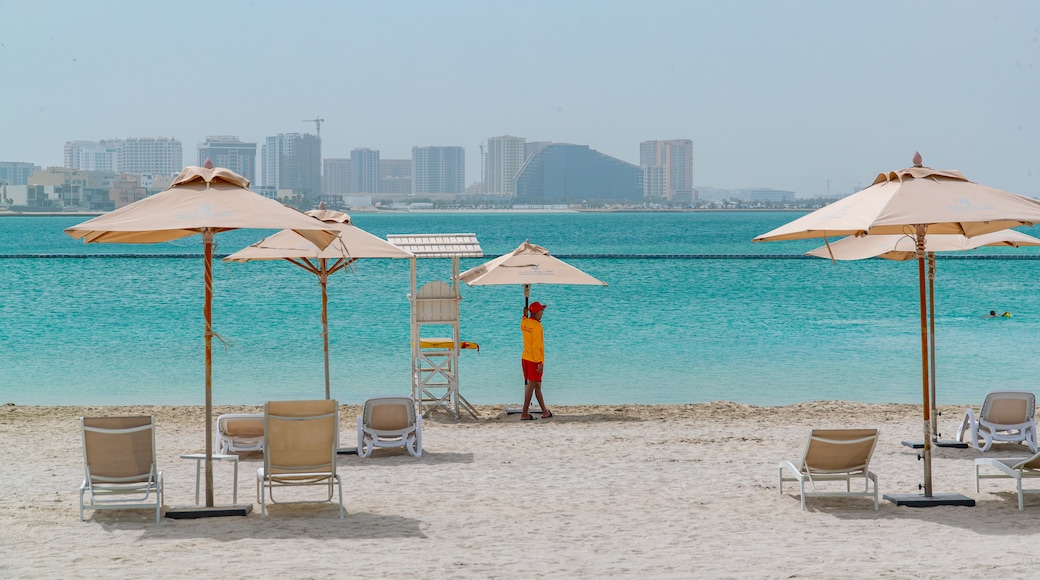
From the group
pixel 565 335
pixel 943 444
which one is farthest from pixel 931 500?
pixel 565 335

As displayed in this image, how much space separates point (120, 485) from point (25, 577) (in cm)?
156

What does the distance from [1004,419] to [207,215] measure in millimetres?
7029

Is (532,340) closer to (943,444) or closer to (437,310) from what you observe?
(437,310)

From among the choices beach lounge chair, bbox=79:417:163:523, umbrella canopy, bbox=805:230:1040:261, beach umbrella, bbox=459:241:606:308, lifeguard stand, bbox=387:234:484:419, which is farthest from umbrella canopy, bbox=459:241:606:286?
beach lounge chair, bbox=79:417:163:523

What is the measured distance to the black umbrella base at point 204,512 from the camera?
647 centimetres

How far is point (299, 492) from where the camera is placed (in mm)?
7457

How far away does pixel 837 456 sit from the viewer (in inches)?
272

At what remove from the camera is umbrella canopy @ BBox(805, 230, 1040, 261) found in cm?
927

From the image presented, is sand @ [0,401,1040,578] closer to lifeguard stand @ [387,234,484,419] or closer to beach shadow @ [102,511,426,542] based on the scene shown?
beach shadow @ [102,511,426,542]

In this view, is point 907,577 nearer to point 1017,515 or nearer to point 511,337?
point 1017,515

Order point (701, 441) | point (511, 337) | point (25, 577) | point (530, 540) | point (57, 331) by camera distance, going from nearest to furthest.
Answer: point (25, 577)
point (530, 540)
point (701, 441)
point (511, 337)
point (57, 331)

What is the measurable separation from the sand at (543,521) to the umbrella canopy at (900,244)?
5.86 feet

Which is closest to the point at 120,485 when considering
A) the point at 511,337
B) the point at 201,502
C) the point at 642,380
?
the point at 201,502

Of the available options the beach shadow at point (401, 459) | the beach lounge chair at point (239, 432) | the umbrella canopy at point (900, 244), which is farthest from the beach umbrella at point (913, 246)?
the beach lounge chair at point (239, 432)
